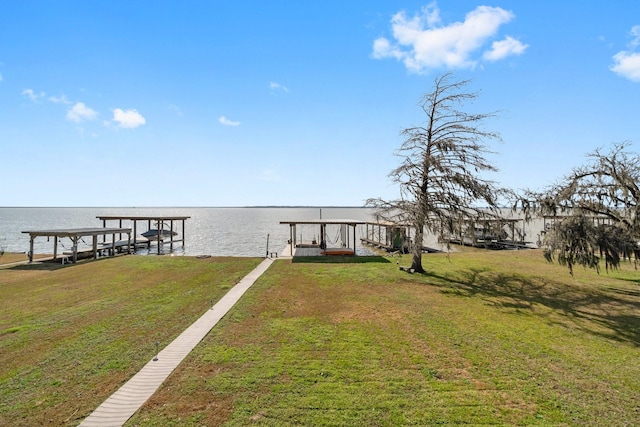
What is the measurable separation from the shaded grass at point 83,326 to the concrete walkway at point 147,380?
21 centimetres

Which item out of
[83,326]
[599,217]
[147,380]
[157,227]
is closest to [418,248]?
[599,217]

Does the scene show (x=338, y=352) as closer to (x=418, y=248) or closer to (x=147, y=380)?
(x=147, y=380)

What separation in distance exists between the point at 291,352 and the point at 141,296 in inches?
322

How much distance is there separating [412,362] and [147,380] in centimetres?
553

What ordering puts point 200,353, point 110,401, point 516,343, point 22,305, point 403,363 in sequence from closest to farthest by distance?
point 110,401 < point 403,363 < point 200,353 < point 516,343 < point 22,305

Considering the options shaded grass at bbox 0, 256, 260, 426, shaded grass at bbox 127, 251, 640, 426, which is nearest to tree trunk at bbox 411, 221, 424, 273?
shaded grass at bbox 127, 251, 640, 426

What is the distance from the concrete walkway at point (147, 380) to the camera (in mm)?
5305

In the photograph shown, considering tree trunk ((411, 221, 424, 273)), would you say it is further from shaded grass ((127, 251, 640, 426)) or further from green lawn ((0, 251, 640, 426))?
shaded grass ((127, 251, 640, 426))

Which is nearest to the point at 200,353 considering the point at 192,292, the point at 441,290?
the point at 192,292

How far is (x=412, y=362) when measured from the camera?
717cm

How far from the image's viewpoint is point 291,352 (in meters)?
7.66

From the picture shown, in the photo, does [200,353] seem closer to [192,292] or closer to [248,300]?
[248,300]

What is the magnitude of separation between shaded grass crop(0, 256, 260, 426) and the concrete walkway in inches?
8.4

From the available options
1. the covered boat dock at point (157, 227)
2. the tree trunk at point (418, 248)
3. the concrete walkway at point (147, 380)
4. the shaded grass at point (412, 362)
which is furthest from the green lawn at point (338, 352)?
the covered boat dock at point (157, 227)
